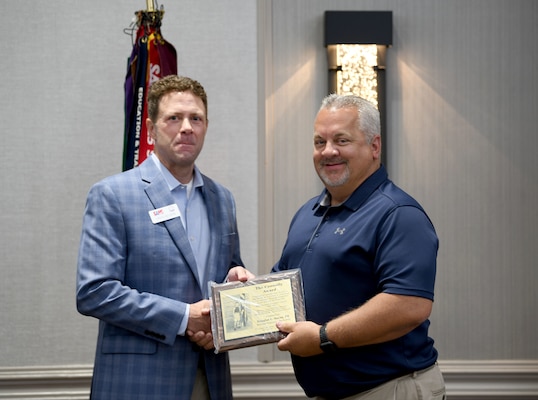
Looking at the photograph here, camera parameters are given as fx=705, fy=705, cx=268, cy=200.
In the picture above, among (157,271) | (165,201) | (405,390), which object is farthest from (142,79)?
(405,390)

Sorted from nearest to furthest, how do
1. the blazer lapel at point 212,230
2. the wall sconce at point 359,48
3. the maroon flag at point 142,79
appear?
the blazer lapel at point 212,230 → the maroon flag at point 142,79 → the wall sconce at point 359,48

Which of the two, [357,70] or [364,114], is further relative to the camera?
[357,70]

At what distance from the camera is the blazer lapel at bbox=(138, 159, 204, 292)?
2447mm

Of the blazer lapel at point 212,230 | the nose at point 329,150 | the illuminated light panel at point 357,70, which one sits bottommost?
the blazer lapel at point 212,230

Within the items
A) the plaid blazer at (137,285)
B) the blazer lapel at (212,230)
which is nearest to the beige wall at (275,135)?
the blazer lapel at (212,230)

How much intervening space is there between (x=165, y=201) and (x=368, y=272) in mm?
775

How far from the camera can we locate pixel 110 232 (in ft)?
7.94

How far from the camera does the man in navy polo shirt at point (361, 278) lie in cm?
210

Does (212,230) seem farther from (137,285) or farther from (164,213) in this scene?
(137,285)

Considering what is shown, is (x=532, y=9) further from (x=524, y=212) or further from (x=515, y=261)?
(x=515, y=261)

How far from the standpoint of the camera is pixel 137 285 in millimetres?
2443

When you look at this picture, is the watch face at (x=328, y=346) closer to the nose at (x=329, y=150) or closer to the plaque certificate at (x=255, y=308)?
the plaque certificate at (x=255, y=308)

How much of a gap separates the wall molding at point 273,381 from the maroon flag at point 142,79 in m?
1.26

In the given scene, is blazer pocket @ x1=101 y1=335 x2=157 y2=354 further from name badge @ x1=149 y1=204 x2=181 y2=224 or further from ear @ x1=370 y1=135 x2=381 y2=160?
ear @ x1=370 y1=135 x2=381 y2=160
